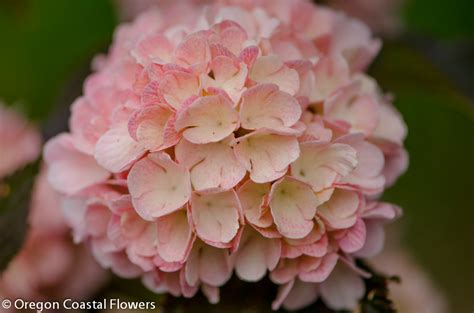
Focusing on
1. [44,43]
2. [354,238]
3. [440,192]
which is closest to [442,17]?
[440,192]

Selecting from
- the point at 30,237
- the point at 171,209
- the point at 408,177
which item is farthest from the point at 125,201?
the point at 408,177

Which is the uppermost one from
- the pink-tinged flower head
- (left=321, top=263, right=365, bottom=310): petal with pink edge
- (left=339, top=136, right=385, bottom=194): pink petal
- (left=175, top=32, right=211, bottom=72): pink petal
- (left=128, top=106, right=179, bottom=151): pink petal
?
(left=175, top=32, right=211, bottom=72): pink petal

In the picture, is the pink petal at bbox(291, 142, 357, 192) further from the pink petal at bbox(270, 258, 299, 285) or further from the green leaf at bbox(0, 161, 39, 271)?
the green leaf at bbox(0, 161, 39, 271)

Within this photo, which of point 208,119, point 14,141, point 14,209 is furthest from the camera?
point 14,141

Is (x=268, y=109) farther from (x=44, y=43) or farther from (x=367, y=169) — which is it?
(x=44, y=43)

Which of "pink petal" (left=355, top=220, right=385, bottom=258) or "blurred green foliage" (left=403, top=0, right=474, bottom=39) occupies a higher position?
"pink petal" (left=355, top=220, right=385, bottom=258)

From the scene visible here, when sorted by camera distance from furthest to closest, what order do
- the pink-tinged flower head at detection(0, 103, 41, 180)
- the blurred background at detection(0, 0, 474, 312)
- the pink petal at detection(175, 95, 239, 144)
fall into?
the blurred background at detection(0, 0, 474, 312), the pink-tinged flower head at detection(0, 103, 41, 180), the pink petal at detection(175, 95, 239, 144)

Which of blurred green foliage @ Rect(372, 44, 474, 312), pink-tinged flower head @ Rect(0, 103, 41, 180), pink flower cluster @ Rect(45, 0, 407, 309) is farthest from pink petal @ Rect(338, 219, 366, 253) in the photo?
blurred green foliage @ Rect(372, 44, 474, 312)
